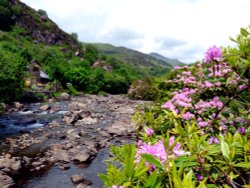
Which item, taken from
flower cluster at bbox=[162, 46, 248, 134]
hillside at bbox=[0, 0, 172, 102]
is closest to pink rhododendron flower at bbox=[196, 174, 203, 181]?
flower cluster at bbox=[162, 46, 248, 134]

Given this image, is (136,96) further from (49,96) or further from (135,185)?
(135,185)

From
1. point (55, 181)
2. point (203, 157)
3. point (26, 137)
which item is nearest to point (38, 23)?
point (26, 137)

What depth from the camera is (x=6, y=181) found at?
10.9 metres

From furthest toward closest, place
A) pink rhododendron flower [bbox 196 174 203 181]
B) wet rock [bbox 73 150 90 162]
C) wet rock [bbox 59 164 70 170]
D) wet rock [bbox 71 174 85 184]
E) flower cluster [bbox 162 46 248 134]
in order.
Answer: wet rock [bbox 73 150 90 162], wet rock [bbox 59 164 70 170], wet rock [bbox 71 174 85 184], flower cluster [bbox 162 46 248 134], pink rhododendron flower [bbox 196 174 203 181]

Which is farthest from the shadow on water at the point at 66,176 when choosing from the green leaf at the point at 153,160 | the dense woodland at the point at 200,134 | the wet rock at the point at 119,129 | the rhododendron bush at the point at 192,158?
the green leaf at the point at 153,160

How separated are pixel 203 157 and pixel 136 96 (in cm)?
4805

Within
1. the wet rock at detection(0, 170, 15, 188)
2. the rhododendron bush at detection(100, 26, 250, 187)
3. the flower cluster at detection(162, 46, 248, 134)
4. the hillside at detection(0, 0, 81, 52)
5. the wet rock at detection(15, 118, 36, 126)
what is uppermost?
the hillside at detection(0, 0, 81, 52)

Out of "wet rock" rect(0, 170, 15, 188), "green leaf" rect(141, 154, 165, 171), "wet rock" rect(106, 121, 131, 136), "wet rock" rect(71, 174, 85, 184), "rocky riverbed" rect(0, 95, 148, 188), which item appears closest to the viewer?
"green leaf" rect(141, 154, 165, 171)

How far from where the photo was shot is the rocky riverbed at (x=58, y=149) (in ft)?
38.7

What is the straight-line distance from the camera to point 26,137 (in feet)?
61.5

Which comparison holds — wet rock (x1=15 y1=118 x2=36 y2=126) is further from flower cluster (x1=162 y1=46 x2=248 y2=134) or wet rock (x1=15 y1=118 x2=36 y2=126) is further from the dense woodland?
flower cluster (x1=162 y1=46 x2=248 y2=134)

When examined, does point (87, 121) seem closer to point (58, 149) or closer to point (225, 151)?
point (58, 149)

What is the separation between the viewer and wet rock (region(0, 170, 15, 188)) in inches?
419

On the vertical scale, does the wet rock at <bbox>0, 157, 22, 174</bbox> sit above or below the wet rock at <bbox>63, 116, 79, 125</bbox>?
below
